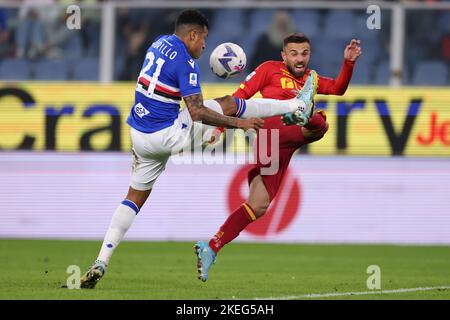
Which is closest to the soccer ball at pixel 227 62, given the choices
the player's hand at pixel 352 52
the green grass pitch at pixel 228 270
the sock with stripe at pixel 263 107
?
the sock with stripe at pixel 263 107

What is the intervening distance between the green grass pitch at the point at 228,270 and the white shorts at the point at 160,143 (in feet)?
3.09

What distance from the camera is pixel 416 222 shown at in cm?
1512

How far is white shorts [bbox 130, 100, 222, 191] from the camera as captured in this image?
904 centimetres

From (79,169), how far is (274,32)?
11.6 feet

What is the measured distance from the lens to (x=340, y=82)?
32.7 ft

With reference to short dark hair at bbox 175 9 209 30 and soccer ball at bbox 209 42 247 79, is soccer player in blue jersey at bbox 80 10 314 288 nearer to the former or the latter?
short dark hair at bbox 175 9 209 30

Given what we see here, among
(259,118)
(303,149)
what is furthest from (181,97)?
(303,149)

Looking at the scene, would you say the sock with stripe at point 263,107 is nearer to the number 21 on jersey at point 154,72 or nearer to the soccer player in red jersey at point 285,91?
the soccer player in red jersey at point 285,91

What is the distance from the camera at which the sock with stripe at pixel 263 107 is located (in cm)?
920

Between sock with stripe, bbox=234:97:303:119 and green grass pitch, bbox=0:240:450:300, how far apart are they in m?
1.48

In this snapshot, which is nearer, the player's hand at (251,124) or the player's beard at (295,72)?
the player's hand at (251,124)

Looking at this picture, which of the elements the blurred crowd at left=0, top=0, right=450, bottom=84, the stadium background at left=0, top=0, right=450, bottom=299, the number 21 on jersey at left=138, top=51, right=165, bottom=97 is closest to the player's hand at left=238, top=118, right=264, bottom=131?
the number 21 on jersey at left=138, top=51, right=165, bottom=97

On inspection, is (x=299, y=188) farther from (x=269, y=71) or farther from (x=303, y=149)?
(x=269, y=71)

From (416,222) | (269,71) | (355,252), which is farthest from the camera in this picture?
(416,222)
